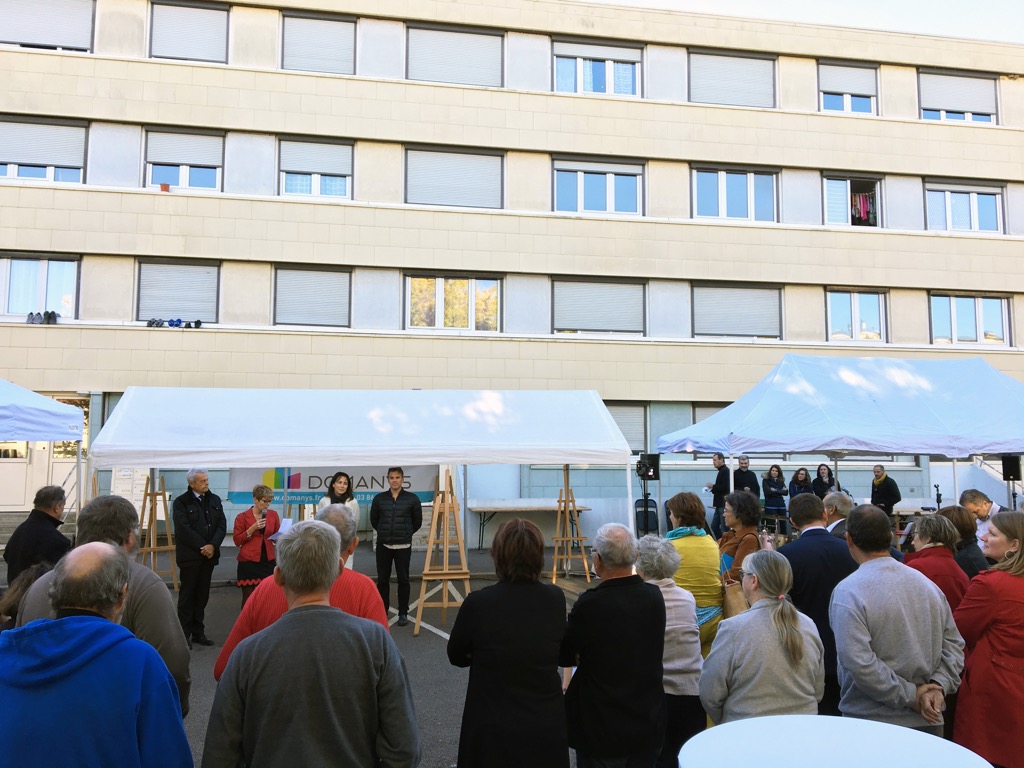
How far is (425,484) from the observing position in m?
10.0

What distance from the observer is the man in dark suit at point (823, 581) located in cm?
421

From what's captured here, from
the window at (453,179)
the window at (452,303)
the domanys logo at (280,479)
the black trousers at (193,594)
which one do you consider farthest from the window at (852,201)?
the black trousers at (193,594)

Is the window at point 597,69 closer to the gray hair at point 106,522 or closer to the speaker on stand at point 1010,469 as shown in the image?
the speaker on stand at point 1010,469

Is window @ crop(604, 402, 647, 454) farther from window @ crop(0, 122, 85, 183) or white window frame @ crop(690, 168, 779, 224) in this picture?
window @ crop(0, 122, 85, 183)

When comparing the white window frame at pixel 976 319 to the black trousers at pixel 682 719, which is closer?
the black trousers at pixel 682 719

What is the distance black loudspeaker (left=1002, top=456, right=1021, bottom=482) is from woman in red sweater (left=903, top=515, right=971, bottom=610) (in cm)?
920

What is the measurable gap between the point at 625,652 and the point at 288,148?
52.4 feet

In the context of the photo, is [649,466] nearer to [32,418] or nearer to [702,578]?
[702,578]

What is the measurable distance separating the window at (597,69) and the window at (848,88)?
479cm

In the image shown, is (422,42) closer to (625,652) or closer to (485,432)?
(485,432)

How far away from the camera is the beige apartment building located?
15898 mm

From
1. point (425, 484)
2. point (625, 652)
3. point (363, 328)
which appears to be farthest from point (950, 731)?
point (363, 328)

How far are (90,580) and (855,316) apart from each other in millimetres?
19364

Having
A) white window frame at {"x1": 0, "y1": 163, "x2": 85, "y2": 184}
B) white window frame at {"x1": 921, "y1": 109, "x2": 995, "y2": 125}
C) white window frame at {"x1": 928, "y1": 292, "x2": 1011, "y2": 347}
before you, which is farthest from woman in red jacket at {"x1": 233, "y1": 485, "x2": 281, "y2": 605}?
white window frame at {"x1": 921, "y1": 109, "x2": 995, "y2": 125}
